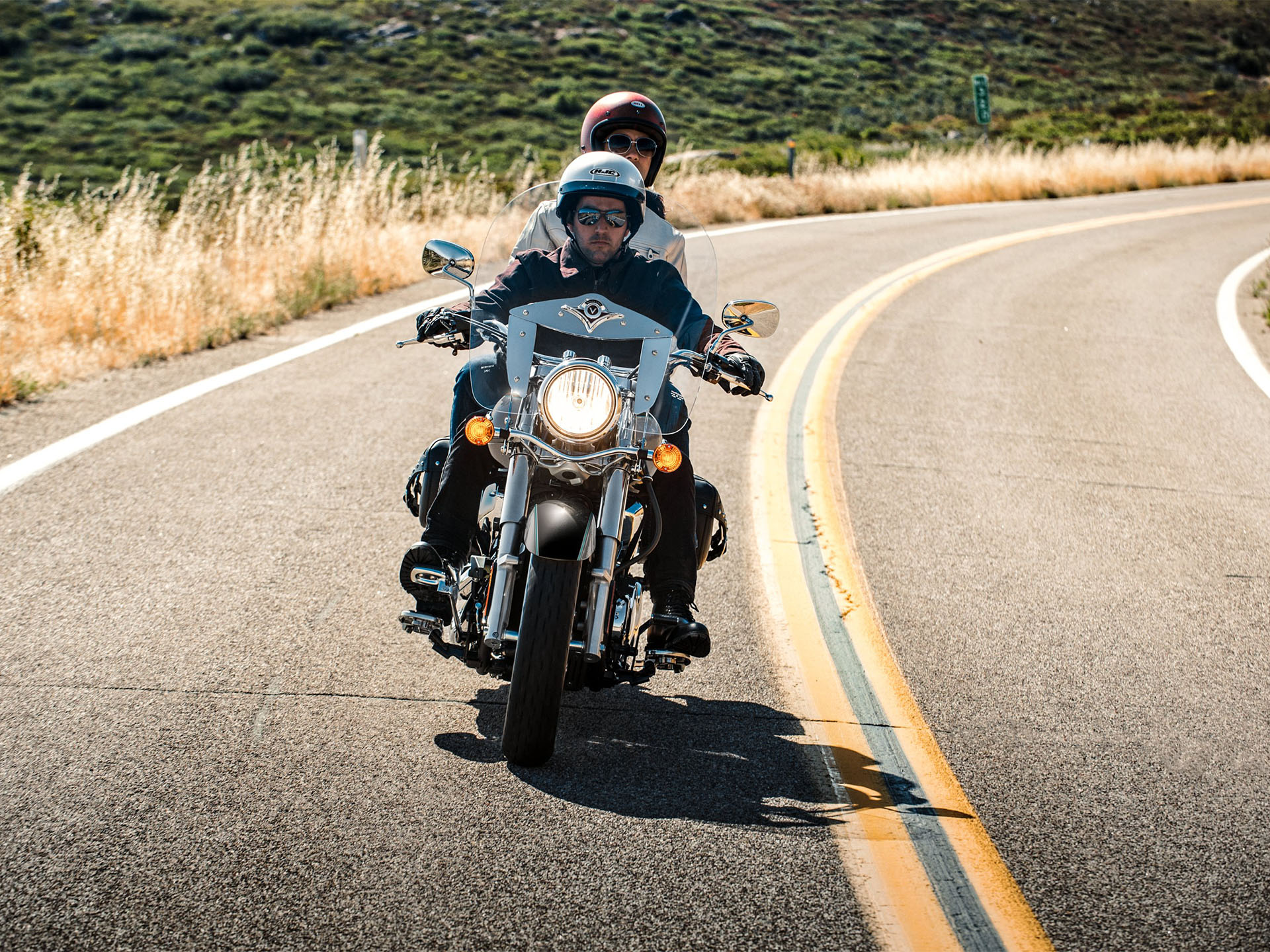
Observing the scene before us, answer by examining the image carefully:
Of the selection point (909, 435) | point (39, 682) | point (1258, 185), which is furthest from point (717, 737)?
point (1258, 185)

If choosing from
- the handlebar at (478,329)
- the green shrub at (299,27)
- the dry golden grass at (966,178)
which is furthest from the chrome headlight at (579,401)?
the green shrub at (299,27)

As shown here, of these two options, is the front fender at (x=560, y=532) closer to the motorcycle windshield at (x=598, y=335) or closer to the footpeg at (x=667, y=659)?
the motorcycle windshield at (x=598, y=335)

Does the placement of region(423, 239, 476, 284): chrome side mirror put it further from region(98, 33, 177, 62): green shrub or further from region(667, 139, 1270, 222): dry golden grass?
region(98, 33, 177, 62): green shrub

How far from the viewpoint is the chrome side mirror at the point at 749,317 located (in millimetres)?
4086

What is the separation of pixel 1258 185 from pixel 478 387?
31511 mm

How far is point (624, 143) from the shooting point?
6.21 metres

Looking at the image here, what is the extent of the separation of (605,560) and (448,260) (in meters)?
1.14

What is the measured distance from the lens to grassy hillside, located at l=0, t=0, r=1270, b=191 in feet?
123

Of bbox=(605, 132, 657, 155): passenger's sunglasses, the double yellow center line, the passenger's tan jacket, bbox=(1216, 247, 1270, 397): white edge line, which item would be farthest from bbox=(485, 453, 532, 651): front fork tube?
bbox=(1216, 247, 1270, 397): white edge line

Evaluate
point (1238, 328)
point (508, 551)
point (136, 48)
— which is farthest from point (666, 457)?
point (136, 48)

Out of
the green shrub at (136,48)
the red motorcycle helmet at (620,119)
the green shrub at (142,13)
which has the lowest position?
the red motorcycle helmet at (620,119)

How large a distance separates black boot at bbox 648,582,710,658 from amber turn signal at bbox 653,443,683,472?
596 mm

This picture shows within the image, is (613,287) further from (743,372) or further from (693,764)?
(693,764)

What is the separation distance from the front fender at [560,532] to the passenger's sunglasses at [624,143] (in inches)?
120
